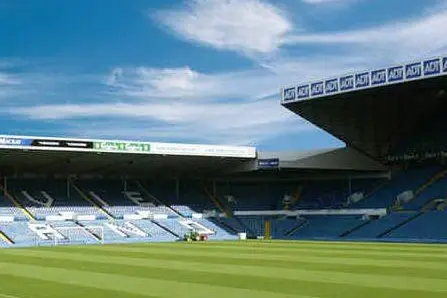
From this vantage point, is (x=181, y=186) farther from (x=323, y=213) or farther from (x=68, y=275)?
(x=68, y=275)

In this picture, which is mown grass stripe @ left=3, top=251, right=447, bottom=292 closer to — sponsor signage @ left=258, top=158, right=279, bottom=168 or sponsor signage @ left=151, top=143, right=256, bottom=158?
sponsor signage @ left=151, top=143, right=256, bottom=158

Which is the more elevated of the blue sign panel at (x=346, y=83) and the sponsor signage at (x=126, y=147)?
the blue sign panel at (x=346, y=83)

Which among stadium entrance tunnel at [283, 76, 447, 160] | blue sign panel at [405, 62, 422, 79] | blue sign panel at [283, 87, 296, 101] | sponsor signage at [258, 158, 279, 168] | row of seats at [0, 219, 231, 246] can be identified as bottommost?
row of seats at [0, 219, 231, 246]

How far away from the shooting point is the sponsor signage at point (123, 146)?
50125 mm

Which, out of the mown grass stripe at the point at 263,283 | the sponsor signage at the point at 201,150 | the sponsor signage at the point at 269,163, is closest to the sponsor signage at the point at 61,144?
the sponsor signage at the point at 201,150

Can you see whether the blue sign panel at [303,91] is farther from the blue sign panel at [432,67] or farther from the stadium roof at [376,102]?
the blue sign panel at [432,67]

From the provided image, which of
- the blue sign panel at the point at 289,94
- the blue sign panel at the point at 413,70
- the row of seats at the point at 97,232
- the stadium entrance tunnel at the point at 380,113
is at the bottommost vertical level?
the row of seats at the point at 97,232

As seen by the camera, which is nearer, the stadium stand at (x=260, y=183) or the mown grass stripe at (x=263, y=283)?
the mown grass stripe at (x=263, y=283)

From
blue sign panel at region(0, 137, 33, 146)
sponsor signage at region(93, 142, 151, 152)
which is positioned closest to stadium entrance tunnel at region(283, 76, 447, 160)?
sponsor signage at region(93, 142, 151, 152)

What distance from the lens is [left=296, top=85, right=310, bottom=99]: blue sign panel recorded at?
47.5 m

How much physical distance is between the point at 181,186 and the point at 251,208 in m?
7.37

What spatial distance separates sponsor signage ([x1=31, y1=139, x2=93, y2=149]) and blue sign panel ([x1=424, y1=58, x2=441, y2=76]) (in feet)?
77.3

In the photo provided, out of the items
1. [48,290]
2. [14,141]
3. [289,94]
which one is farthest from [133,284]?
[289,94]

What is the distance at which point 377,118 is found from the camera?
52562mm
